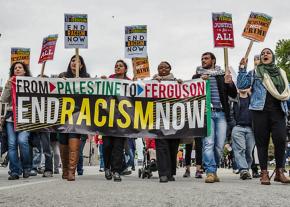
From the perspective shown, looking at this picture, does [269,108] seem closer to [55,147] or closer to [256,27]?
[256,27]

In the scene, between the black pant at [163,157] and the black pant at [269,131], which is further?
the black pant at [163,157]

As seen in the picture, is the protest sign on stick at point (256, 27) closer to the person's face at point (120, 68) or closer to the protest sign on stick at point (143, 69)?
the person's face at point (120, 68)

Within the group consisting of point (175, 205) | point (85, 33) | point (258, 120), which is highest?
point (85, 33)

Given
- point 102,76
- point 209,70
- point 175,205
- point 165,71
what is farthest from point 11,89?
point 175,205

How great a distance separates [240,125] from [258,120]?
2.67 meters

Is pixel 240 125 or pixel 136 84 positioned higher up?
pixel 136 84

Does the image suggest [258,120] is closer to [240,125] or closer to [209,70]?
[209,70]

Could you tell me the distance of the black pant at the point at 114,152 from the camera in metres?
8.27

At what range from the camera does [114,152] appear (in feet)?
27.3

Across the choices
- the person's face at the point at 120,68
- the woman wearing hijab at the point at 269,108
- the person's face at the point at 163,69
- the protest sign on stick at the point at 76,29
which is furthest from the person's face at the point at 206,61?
the protest sign on stick at the point at 76,29

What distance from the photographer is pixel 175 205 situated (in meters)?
4.40

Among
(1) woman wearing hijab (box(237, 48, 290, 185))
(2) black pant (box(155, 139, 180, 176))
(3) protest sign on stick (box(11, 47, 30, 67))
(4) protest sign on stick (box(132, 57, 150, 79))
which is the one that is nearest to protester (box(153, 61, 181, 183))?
(2) black pant (box(155, 139, 180, 176))

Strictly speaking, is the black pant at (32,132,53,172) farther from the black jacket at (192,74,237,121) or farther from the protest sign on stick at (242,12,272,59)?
the protest sign on stick at (242,12,272,59)

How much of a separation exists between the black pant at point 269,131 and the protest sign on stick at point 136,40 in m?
3.34
